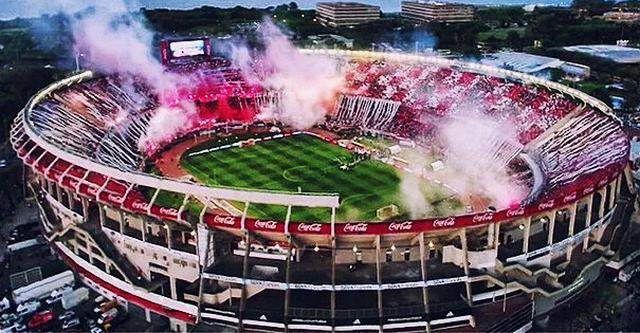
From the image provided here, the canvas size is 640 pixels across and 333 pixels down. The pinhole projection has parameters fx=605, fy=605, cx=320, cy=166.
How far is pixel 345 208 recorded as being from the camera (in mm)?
53938

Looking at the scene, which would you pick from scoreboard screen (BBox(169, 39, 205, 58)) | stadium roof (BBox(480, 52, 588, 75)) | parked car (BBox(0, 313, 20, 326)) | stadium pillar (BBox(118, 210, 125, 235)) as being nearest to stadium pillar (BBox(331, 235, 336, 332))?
stadium pillar (BBox(118, 210, 125, 235))

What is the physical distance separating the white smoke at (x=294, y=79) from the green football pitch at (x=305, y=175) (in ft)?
24.0

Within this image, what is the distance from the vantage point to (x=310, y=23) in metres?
150

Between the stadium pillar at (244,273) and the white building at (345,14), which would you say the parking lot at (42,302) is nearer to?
the stadium pillar at (244,273)

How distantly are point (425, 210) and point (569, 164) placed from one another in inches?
502

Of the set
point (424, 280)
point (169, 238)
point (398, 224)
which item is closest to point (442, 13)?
point (398, 224)

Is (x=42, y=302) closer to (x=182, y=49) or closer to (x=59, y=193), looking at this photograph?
(x=59, y=193)

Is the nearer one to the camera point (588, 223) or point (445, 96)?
point (588, 223)

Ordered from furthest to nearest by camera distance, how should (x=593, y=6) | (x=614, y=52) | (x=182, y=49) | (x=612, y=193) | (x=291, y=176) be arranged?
(x=593, y=6) < (x=614, y=52) < (x=182, y=49) < (x=291, y=176) < (x=612, y=193)

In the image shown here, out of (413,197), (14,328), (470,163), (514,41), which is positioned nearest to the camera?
(14,328)

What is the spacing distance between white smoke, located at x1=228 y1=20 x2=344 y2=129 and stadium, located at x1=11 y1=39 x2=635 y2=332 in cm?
593

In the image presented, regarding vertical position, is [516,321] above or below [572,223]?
below

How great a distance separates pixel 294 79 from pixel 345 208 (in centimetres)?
3471

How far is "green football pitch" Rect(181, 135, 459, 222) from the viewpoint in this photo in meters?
53.0
